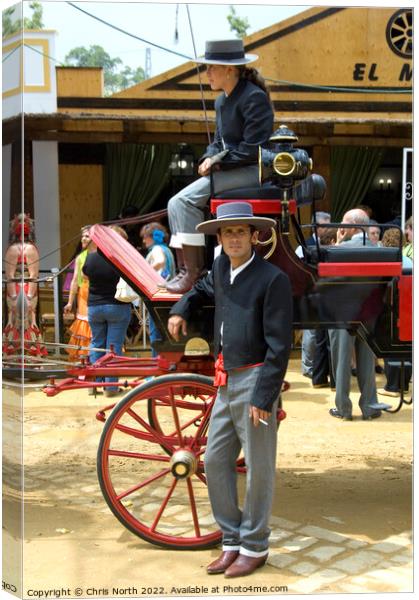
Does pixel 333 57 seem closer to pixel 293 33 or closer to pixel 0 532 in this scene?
pixel 293 33

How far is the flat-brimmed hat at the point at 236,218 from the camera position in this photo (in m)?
3.86

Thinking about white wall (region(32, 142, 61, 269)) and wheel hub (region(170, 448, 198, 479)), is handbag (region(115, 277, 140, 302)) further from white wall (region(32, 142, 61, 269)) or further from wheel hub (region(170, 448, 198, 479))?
wheel hub (region(170, 448, 198, 479))

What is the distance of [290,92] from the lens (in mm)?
10070

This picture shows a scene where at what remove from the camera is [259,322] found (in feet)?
12.8

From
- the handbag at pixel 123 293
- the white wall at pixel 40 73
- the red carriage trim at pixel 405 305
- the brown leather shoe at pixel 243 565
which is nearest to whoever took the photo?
the brown leather shoe at pixel 243 565

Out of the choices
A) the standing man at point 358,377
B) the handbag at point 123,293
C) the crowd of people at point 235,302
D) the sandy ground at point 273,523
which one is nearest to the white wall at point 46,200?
the handbag at point 123,293

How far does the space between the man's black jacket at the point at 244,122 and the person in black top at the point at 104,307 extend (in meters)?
3.14

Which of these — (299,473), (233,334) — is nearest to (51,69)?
(299,473)

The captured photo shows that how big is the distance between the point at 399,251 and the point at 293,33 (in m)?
6.42

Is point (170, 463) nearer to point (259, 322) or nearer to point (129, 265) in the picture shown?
point (259, 322)

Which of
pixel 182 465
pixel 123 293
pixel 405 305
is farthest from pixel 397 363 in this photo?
pixel 123 293

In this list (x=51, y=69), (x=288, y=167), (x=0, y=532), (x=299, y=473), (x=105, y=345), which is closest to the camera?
(x=0, y=532)

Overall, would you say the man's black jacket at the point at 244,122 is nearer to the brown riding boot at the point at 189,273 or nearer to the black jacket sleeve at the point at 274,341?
the brown riding boot at the point at 189,273

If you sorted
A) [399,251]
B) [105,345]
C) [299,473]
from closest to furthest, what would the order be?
[399,251] < [299,473] < [105,345]
